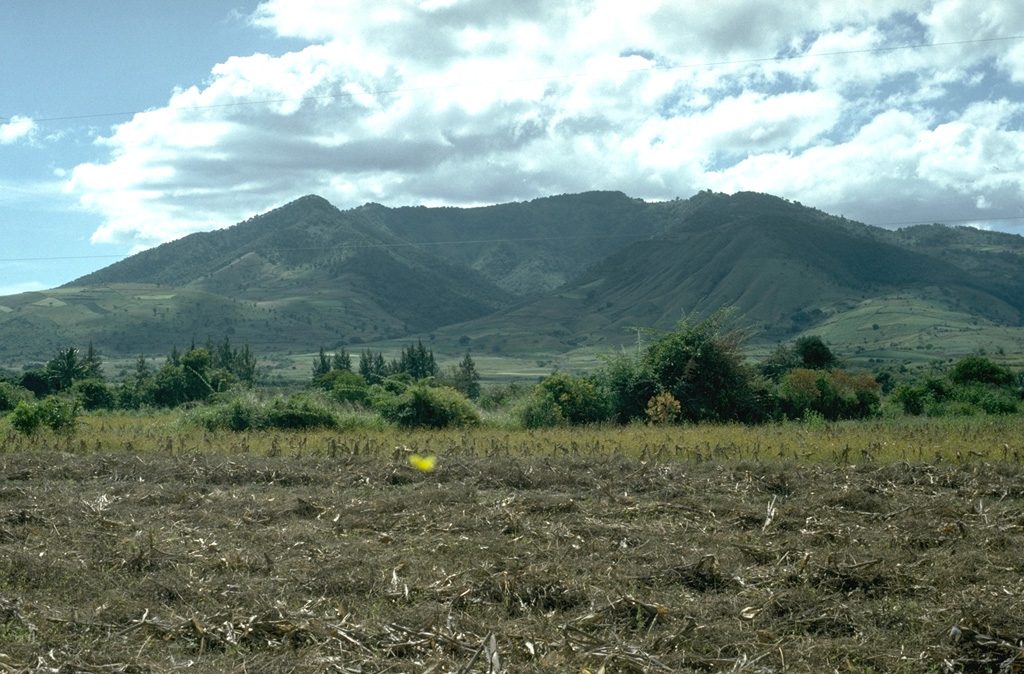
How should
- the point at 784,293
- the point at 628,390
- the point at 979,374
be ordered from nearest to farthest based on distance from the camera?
the point at 628,390, the point at 979,374, the point at 784,293

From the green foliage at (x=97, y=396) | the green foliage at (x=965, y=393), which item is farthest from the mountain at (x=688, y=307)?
the green foliage at (x=97, y=396)

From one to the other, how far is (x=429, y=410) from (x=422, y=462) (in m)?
9.39

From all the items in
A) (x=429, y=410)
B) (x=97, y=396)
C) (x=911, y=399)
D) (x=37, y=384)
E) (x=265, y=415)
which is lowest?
(x=911, y=399)

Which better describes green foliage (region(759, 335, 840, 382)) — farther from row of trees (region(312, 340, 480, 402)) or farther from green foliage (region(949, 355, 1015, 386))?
row of trees (region(312, 340, 480, 402))

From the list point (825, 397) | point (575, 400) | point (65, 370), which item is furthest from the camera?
point (65, 370)

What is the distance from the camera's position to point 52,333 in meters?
142

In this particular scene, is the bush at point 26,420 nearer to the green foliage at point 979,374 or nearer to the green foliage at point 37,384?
the green foliage at point 37,384

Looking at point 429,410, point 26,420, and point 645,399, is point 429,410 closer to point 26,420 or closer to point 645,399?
point 645,399

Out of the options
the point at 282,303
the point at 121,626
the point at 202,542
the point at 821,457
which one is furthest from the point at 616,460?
the point at 282,303

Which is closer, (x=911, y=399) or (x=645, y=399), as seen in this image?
(x=645, y=399)

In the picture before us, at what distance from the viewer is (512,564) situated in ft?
30.2

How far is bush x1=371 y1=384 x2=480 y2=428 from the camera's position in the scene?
25.5 metres

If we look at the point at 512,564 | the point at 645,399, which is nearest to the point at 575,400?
the point at 645,399

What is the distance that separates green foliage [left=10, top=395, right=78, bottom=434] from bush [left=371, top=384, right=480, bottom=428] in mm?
8409
